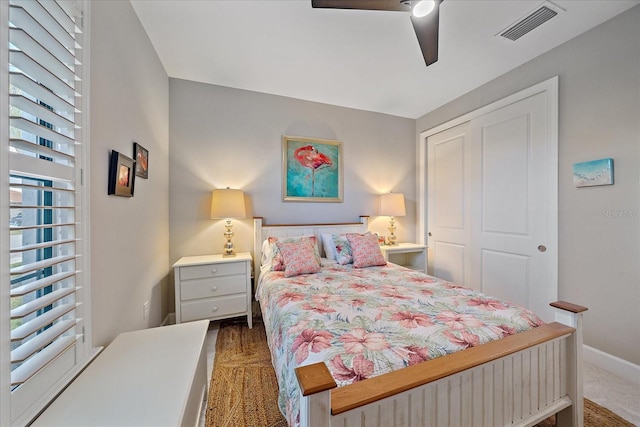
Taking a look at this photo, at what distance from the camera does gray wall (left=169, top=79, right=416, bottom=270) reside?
2.65 metres

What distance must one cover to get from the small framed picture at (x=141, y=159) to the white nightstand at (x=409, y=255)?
259cm

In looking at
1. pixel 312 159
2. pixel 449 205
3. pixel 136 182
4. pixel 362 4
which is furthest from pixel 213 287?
pixel 449 205

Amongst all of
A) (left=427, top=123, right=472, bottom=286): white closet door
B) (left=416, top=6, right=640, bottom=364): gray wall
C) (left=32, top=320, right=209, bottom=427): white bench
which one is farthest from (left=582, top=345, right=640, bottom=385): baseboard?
(left=32, top=320, right=209, bottom=427): white bench

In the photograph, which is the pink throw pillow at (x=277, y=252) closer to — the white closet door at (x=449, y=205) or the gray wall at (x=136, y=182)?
the gray wall at (x=136, y=182)

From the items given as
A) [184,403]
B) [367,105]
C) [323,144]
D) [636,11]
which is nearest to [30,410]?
[184,403]

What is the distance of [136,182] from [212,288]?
1163mm

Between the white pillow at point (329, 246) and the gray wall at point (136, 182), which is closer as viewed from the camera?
the gray wall at point (136, 182)

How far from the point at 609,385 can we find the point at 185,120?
4262 millimetres

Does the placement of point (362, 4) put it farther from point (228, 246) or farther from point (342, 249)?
point (228, 246)

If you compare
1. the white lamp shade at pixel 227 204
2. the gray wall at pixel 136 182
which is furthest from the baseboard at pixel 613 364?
the gray wall at pixel 136 182

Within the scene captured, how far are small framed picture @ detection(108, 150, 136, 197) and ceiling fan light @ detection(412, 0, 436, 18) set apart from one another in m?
1.81

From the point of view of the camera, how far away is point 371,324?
1.29 metres

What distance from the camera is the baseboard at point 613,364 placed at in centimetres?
171

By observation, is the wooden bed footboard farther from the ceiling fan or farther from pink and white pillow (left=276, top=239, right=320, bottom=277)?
the ceiling fan
